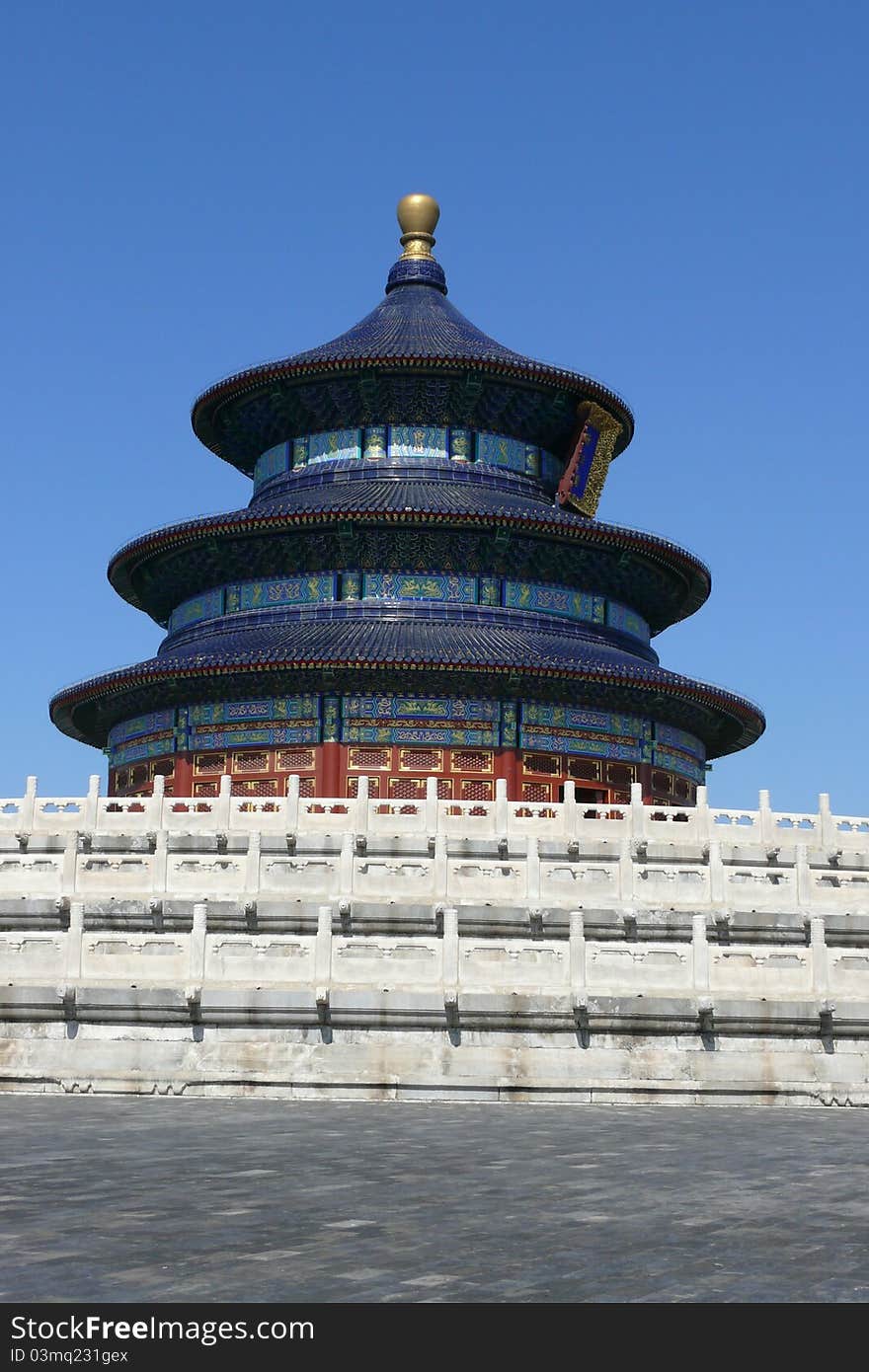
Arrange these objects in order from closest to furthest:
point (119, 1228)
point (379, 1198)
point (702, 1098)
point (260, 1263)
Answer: point (260, 1263)
point (119, 1228)
point (379, 1198)
point (702, 1098)

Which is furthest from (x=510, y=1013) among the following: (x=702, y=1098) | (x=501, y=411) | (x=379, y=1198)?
(x=501, y=411)

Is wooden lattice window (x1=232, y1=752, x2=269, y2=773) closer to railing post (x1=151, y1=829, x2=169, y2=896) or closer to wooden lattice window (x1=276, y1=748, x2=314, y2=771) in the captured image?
wooden lattice window (x1=276, y1=748, x2=314, y2=771)

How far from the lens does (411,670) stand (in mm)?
42875

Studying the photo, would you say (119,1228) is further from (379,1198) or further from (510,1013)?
(510,1013)

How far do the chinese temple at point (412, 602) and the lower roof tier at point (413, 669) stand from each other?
87 millimetres

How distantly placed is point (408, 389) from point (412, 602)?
8108mm

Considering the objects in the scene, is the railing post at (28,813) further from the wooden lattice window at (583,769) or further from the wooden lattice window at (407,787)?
the wooden lattice window at (583,769)

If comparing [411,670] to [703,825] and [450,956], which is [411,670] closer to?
[703,825]

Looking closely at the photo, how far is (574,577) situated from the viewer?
48719 mm

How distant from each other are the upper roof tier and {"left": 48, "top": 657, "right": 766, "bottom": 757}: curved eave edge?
10902 millimetres

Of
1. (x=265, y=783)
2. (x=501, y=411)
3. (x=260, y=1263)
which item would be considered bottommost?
(x=260, y=1263)

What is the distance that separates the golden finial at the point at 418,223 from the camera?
2254 inches

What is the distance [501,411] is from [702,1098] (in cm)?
3601

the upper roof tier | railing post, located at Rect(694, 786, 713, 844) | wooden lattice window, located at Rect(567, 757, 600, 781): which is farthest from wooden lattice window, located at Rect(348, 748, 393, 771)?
railing post, located at Rect(694, 786, 713, 844)
